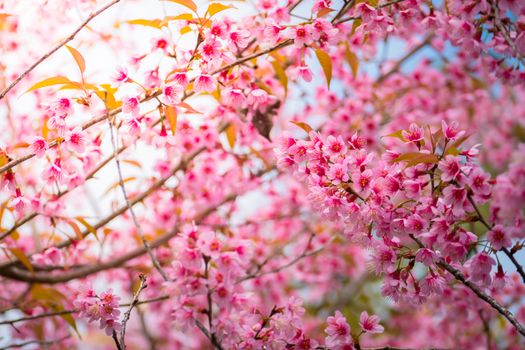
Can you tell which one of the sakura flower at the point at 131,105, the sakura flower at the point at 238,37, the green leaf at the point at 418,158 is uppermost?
the sakura flower at the point at 131,105

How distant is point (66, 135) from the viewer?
1529mm

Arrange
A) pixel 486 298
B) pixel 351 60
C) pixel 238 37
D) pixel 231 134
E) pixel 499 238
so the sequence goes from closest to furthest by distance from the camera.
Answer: pixel 499 238
pixel 486 298
pixel 238 37
pixel 351 60
pixel 231 134

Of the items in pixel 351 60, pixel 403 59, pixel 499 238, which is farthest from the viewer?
pixel 403 59

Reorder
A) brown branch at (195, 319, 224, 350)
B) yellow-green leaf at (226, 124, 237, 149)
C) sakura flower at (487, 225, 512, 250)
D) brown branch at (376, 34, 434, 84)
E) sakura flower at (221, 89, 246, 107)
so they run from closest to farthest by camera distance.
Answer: sakura flower at (487, 225, 512, 250) < brown branch at (195, 319, 224, 350) < sakura flower at (221, 89, 246, 107) < yellow-green leaf at (226, 124, 237, 149) < brown branch at (376, 34, 434, 84)

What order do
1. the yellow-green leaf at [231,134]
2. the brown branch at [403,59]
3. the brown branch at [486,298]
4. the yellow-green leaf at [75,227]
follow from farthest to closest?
the brown branch at [403,59] < the yellow-green leaf at [231,134] < the yellow-green leaf at [75,227] < the brown branch at [486,298]

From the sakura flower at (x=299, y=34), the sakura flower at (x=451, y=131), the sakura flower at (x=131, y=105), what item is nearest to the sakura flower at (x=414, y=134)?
the sakura flower at (x=451, y=131)

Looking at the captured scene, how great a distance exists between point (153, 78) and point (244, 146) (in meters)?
1.04

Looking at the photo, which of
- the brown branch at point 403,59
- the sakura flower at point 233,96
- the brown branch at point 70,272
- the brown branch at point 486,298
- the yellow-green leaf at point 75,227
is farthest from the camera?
the brown branch at point 403,59

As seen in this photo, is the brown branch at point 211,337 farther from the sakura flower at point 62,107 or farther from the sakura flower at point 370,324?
the sakura flower at point 62,107

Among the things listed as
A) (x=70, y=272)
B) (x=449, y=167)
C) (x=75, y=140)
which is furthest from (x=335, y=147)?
(x=70, y=272)

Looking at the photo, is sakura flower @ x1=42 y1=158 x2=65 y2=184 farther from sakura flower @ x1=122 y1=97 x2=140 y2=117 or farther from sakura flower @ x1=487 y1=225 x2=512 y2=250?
sakura flower @ x1=487 y1=225 x2=512 y2=250

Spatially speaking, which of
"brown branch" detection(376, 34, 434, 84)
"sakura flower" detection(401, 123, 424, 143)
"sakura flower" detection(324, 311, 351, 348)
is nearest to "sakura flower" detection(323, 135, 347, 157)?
"sakura flower" detection(401, 123, 424, 143)

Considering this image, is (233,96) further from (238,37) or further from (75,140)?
(75,140)

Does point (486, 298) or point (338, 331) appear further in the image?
point (338, 331)
